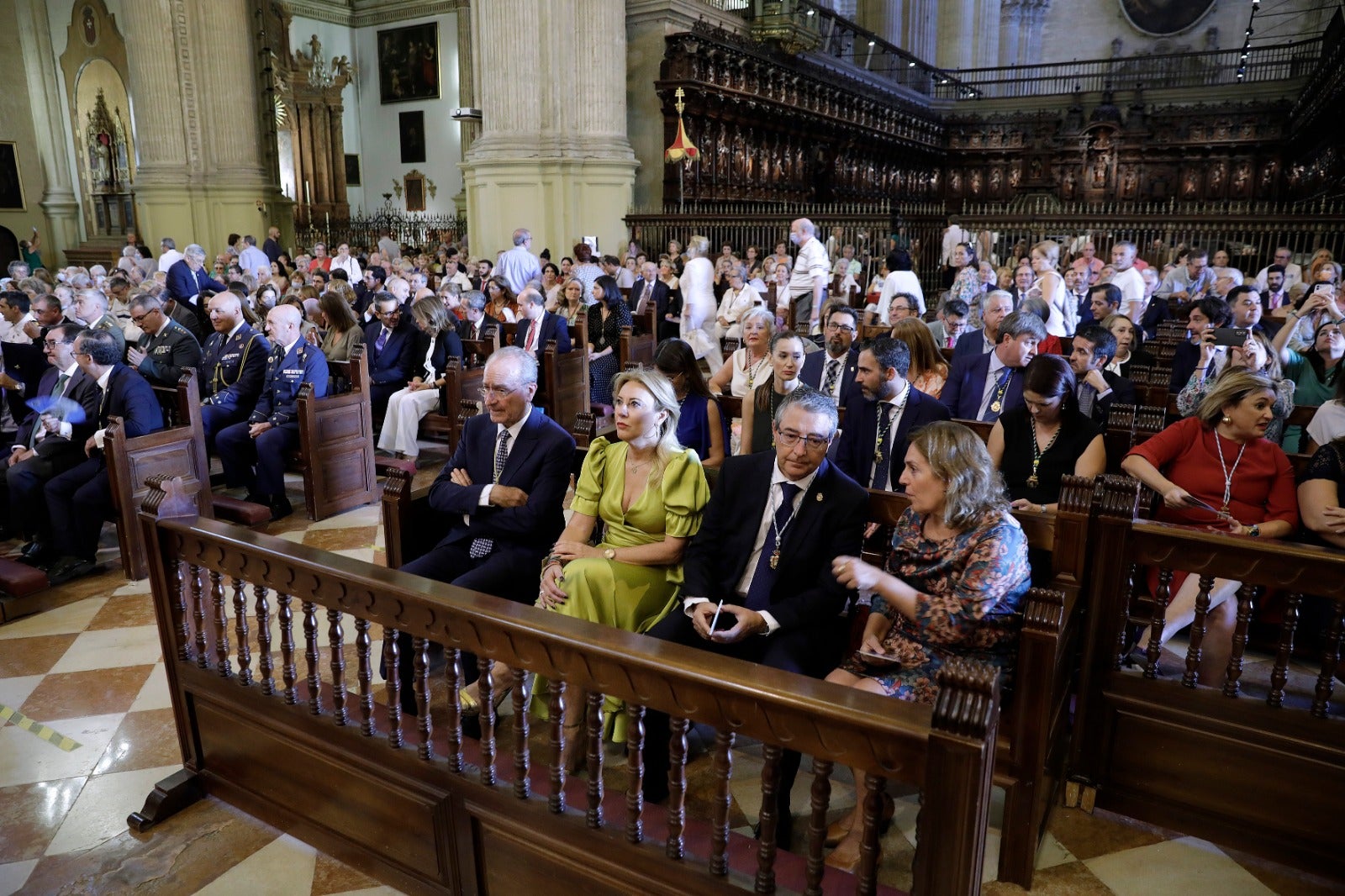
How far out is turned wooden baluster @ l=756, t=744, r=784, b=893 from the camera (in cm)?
176

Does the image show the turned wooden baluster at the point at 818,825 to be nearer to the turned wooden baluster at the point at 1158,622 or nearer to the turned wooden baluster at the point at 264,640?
the turned wooden baluster at the point at 1158,622

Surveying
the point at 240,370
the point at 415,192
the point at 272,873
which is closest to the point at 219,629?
the point at 272,873

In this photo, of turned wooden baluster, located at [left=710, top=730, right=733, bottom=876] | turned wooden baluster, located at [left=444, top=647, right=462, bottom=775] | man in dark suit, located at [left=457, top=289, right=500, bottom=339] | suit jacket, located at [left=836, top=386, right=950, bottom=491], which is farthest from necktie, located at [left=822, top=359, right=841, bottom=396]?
man in dark suit, located at [left=457, top=289, right=500, bottom=339]

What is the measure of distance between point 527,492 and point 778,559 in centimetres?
113

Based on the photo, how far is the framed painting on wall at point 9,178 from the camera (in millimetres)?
17781

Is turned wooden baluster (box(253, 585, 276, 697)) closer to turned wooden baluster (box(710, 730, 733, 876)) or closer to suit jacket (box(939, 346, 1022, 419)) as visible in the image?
turned wooden baluster (box(710, 730, 733, 876))

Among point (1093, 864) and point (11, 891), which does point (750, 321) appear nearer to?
point (1093, 864)

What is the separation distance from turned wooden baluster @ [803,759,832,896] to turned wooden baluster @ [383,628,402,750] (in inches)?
45.4

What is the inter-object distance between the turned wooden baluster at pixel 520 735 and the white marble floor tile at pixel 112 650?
104 inches

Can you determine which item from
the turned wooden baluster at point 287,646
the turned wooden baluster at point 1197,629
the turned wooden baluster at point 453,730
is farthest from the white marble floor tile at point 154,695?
the turned wooden baluster at point 1197,629

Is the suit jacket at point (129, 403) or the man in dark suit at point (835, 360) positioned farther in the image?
the suit jacket at point (129, 403)

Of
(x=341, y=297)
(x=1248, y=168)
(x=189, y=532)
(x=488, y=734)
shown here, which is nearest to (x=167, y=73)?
(x=341, y=297)

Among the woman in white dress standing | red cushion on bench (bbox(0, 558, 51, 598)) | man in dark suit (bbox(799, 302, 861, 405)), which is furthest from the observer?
the woman in white dress standing

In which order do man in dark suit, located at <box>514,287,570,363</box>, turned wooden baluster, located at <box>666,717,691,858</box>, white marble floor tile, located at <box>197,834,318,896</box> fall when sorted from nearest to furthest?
turned wooden baluster, located at <box>666,717,691,858</box>
white marble floor tile, located at <box>197,834,318,896</box>
man in dark suit, located at <box>514,287,570,363</box>
